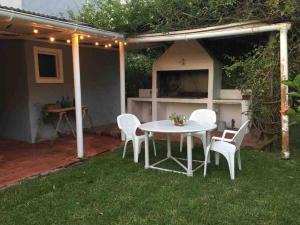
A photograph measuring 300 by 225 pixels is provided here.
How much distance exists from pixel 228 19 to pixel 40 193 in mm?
4844

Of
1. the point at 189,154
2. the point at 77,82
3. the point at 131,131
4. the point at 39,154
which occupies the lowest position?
the point at 39,154

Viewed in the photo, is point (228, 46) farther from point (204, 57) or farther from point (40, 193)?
point (40, 193)

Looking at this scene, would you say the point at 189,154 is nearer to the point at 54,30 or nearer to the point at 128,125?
the point at 128,125

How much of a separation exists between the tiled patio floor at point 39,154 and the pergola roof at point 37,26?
2470 millimetres

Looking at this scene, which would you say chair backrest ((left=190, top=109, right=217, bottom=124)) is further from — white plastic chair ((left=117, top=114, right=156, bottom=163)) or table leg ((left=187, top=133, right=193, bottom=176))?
table leg ((left=187, top=133, right=193, bottom=176))

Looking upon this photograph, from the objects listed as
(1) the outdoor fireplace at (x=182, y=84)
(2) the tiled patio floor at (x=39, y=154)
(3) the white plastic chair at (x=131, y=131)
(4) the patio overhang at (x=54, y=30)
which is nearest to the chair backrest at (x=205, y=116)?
(3) the white plastic chair at (x=131, y=131)

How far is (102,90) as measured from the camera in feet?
31.9

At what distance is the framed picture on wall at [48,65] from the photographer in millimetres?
7479

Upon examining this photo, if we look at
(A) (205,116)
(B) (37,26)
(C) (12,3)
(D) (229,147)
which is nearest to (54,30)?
(B) (37,26)

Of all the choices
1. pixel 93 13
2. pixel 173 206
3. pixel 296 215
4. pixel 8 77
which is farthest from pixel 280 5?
pixel 8 77

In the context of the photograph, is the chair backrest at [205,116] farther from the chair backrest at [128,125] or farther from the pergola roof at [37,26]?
the pergola roof at [37,26]

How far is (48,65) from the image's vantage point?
307 inches

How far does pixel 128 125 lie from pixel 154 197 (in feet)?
7.53

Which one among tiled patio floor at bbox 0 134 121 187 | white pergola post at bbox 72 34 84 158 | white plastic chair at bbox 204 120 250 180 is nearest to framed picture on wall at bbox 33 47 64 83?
tiled patio floor at bbox 0 134 121 187
